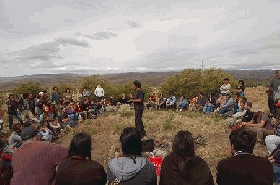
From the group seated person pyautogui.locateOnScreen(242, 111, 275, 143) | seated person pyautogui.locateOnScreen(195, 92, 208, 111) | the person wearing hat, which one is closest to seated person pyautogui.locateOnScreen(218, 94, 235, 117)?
seated person pyautogui.locateOnScreen(195, 92, 208, 111)

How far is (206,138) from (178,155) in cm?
803

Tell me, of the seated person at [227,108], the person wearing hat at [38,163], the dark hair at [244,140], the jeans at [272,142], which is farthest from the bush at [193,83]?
the person wearing hat at [38,163]

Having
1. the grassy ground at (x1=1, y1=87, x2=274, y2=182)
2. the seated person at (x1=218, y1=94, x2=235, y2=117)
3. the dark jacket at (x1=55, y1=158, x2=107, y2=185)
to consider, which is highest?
the dark jacket at (x1=55, y1=158, x2=107, y2=185)

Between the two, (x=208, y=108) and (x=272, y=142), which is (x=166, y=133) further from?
(x=272, y=142)

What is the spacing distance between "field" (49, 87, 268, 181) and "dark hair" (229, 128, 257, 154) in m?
4.57

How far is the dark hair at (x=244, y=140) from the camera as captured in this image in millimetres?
3223

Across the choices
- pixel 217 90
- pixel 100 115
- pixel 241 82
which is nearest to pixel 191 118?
pixel 241 82

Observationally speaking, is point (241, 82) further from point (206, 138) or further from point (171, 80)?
point (171, 80)

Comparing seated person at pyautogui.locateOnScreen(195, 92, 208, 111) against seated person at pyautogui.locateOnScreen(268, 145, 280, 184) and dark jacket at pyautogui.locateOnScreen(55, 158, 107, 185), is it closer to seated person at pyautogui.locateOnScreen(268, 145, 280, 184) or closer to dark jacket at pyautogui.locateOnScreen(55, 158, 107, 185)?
seated person at pyautogui.locateOnScreen(268, 145, 280, 184)

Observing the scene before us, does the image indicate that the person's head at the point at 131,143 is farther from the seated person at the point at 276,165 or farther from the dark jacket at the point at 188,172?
the seated person at the point at 276,165

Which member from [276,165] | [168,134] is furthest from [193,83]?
[276,165]

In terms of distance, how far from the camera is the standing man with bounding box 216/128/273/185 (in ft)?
10.0

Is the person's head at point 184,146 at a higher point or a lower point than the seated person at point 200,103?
higher

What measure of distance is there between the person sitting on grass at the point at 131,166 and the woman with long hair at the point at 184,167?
17cm
